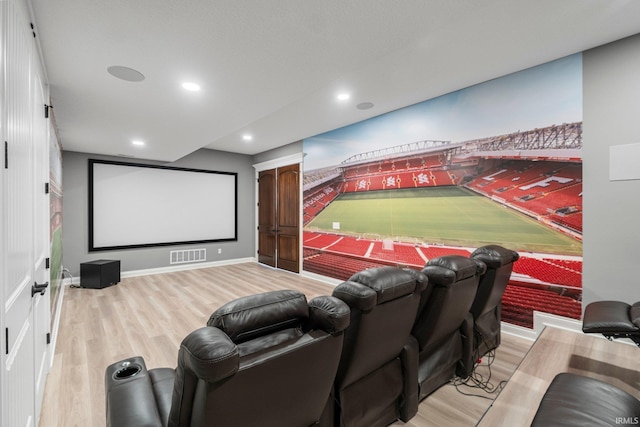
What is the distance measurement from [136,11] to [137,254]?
5.43 m

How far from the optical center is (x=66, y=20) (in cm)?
173

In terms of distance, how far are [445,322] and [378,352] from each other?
637mm

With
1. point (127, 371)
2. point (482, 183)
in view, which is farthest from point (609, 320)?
point (127, 371)

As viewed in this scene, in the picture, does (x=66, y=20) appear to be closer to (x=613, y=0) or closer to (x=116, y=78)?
(x=116, y=78)

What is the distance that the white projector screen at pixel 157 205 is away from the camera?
18.1ft

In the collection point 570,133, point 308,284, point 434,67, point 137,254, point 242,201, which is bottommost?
point 308,284

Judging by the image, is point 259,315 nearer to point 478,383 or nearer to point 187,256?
point 478,383

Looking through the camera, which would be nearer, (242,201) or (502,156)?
(502,156)

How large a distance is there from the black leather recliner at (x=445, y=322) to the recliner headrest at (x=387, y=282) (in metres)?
0.33

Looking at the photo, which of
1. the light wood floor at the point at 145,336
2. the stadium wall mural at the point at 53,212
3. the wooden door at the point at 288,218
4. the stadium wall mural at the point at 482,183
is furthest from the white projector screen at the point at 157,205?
the stadium wall mural at the point at 482,183

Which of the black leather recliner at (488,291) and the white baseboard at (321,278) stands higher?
the black leather recliner at (488,291)

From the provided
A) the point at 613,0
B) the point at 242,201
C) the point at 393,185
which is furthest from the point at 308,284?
the point at 613,0

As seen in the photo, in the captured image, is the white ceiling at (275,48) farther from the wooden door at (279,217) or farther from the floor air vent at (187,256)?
the floor air vent at (187,256)

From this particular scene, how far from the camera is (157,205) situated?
6.09 m
